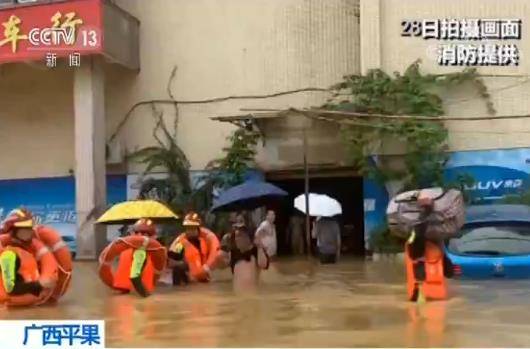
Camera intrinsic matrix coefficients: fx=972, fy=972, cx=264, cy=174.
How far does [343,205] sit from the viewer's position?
2614 centimetres

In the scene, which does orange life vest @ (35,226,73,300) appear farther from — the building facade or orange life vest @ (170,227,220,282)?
the building facade

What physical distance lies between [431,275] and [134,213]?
18.3ft

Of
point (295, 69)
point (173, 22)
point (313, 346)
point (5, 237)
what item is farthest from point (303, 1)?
point (313, 346)

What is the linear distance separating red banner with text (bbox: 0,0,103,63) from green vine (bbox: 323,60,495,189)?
5982 mm

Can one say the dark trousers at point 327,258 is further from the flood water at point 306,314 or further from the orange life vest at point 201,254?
the orange life vest at point 201,254

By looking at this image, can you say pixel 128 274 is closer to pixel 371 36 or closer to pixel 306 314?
pixel 306 314

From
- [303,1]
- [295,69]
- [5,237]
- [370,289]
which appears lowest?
[370,289]

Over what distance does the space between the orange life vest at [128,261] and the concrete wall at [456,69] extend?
9623 mm

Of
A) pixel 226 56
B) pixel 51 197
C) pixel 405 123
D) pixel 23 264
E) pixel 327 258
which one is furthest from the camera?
pixel 51 197

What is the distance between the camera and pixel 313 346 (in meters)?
8.53

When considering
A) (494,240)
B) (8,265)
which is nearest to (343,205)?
(494,240)

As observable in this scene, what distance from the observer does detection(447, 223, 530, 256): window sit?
13867 mm

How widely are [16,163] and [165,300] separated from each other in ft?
46.3

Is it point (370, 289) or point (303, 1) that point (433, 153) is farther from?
point (370, 289)
